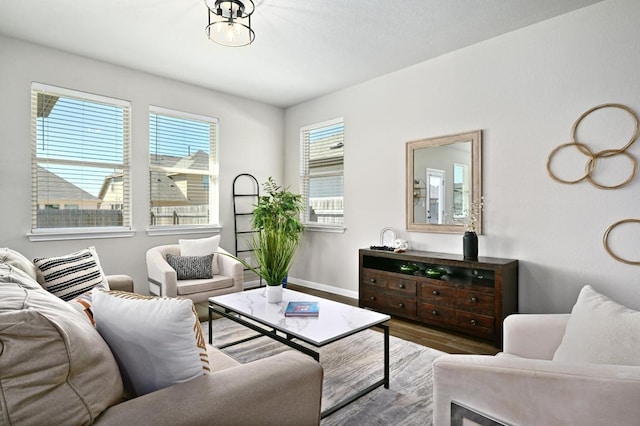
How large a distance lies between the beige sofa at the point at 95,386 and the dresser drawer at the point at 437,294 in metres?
2.30

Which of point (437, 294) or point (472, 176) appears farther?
point (472, 176)

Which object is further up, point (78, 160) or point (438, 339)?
point (78, 160)

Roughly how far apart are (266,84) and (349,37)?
5.30 ft

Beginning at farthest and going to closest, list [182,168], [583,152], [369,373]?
[182,168], [583,152], [369,373]

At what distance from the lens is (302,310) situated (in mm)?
2449

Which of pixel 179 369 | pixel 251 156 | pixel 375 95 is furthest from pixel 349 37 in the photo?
pixel 179 369

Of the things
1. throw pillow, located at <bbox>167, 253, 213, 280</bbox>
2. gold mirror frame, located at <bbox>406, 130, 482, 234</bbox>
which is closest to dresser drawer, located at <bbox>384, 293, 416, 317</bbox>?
gold mirror frame, located at <bbox>406, 130, 482, 234</bbox>

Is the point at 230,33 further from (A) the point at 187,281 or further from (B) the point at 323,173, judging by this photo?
(B) the point at 323,173

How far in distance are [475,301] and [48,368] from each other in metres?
3.06

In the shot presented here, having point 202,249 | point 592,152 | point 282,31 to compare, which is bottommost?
point 202,249

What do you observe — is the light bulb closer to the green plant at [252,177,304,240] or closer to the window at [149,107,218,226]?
the green plant at [252,177,304,240]

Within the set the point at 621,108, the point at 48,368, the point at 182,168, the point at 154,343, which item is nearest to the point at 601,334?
the point at 154,343

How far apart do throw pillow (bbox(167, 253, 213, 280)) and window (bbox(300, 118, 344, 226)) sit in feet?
6.07

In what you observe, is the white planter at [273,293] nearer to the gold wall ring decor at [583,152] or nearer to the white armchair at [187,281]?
the white armchair at [187,281]
